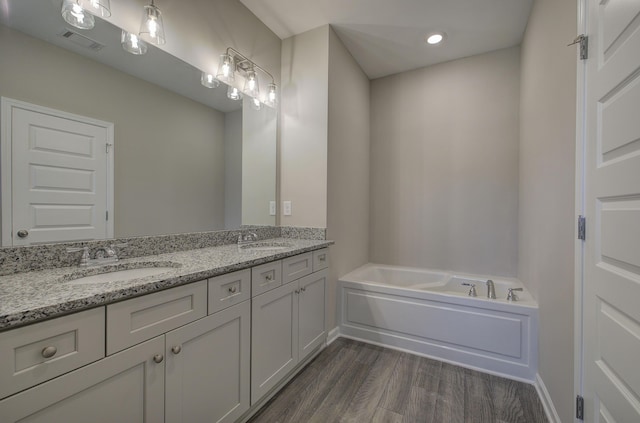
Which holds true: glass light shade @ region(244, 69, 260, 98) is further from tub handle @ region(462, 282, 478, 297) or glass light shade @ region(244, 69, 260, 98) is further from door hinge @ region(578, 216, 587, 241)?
tub handle @ region(462, 282, 478, 297)

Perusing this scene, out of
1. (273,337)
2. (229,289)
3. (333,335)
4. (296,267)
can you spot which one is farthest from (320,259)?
(229,289)

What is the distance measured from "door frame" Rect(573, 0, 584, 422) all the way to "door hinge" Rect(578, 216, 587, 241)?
2cm

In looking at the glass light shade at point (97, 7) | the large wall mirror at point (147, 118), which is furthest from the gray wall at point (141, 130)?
the glass light shade at point (97, 7)

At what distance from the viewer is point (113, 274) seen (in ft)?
3.97

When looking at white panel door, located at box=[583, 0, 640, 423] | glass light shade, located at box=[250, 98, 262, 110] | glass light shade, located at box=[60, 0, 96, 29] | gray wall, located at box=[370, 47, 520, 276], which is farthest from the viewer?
gray wall, located at box=[370, 47, 520, 276]

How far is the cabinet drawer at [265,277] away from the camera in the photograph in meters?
1.44

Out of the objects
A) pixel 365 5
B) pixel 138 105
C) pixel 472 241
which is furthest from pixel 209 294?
pixel 472 241

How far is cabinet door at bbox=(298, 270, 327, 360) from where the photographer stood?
6.12 ft

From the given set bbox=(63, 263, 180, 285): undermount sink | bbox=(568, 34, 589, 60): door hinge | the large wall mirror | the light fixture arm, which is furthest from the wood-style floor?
the light fixture arm

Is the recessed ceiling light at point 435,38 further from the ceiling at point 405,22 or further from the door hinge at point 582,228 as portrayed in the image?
the door hinge at point 582,228

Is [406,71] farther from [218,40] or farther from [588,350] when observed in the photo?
[588,350]

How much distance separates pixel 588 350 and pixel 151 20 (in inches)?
97.8

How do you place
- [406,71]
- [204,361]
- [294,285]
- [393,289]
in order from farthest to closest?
[406,71] → [393,289] → [294,285] → [204,361]

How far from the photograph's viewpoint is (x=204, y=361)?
117 centimetres
